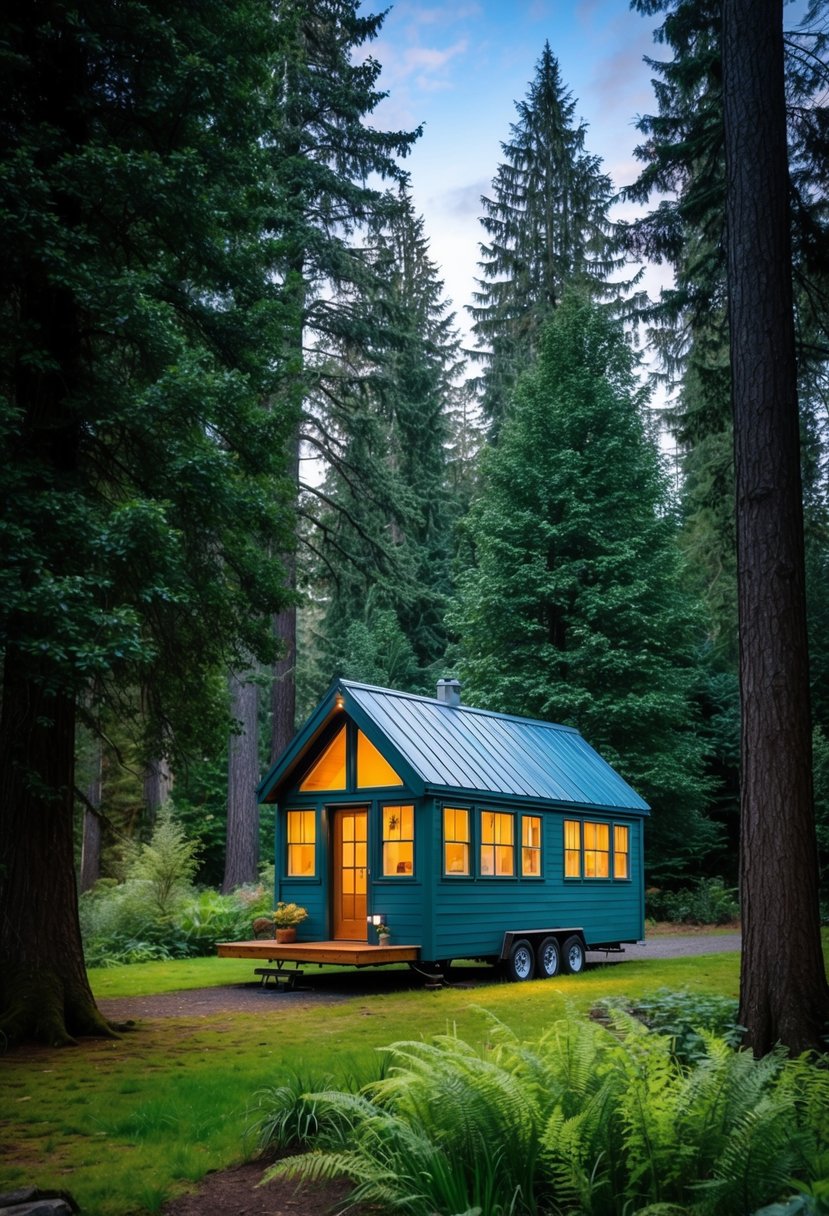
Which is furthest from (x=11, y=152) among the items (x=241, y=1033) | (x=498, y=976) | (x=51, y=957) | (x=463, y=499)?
(x=463, y=499)

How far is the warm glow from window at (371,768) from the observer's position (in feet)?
48.9

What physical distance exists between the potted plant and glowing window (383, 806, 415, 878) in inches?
62.2

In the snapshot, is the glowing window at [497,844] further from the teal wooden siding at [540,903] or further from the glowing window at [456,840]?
the glowing window at [456,840]

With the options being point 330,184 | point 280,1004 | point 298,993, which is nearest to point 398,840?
point 298,993

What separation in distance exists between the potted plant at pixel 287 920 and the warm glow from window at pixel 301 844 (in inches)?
25.5

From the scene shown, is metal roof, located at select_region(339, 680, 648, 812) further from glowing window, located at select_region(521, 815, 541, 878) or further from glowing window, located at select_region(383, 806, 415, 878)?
glowing window, located at select_region(383, 806, 415, 878)

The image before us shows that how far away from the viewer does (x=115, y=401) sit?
31.3ft

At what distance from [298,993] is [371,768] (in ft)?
10.2

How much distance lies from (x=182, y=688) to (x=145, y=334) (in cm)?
366

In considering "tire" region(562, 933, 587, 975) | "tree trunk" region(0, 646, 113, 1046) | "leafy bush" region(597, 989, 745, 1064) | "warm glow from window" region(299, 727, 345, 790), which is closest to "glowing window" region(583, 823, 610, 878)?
"tire" region(562, 933, 587, 975)

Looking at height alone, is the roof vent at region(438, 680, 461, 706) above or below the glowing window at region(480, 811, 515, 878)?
above

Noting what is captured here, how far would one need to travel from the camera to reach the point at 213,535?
35.7 feet

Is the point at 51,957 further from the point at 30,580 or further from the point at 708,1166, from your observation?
the point at 708,1166

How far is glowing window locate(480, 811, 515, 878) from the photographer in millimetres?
15289
